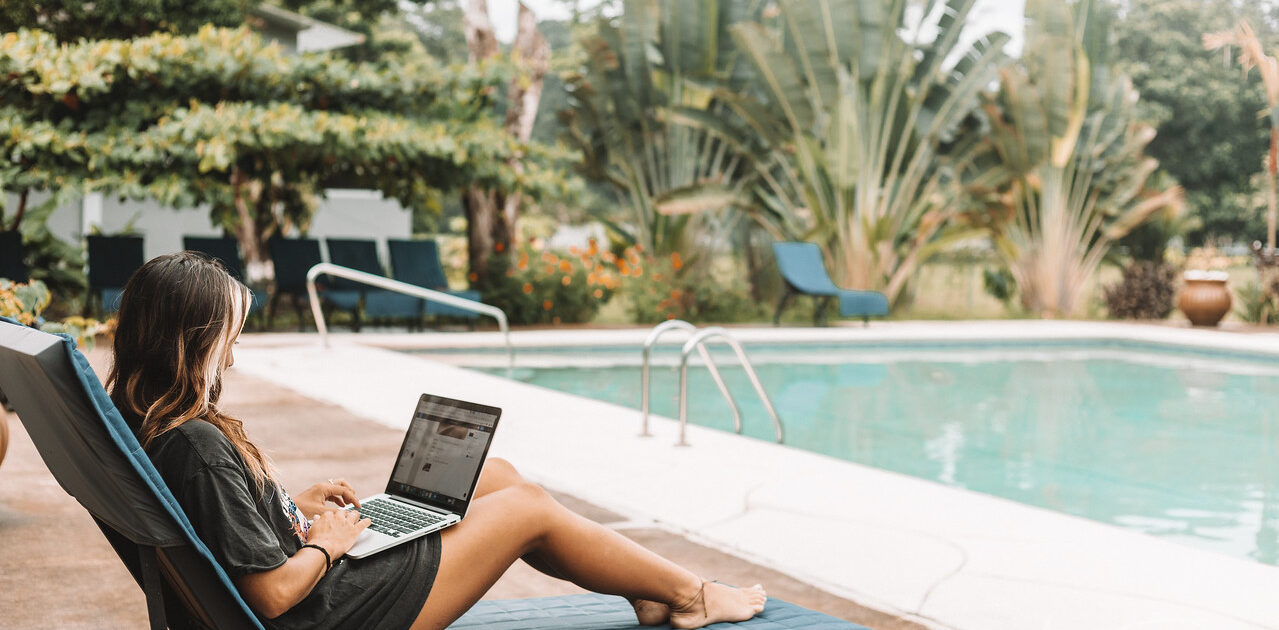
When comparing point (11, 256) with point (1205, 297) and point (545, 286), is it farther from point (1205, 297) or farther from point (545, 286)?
point (1205, 297)

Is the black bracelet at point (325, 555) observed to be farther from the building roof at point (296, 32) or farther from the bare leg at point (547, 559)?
the building roof at point (296, 32)

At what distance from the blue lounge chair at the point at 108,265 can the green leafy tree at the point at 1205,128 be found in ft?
80.3

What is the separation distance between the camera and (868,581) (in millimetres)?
3322

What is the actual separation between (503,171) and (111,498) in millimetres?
9990

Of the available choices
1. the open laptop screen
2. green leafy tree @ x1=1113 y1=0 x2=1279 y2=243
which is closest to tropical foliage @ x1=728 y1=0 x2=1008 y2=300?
the open laptop screen

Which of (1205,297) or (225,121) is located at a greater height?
(225,121)

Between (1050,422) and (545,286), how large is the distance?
6.38m

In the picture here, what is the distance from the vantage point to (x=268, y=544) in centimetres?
190

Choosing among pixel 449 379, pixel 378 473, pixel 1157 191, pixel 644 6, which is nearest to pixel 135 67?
pixel 449 379

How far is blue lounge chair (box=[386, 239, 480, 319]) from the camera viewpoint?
1208cm

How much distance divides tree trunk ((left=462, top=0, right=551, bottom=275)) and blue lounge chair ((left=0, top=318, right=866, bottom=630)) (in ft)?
35.3

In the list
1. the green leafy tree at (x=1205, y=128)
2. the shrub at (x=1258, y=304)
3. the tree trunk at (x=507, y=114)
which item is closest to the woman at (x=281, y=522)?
the tree trunk at (x=507, y=114)

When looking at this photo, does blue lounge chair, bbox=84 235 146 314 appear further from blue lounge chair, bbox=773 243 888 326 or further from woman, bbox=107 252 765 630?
woman, bbox=107 252 765 630

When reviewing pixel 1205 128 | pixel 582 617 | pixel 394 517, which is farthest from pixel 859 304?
pixel 1205 128
